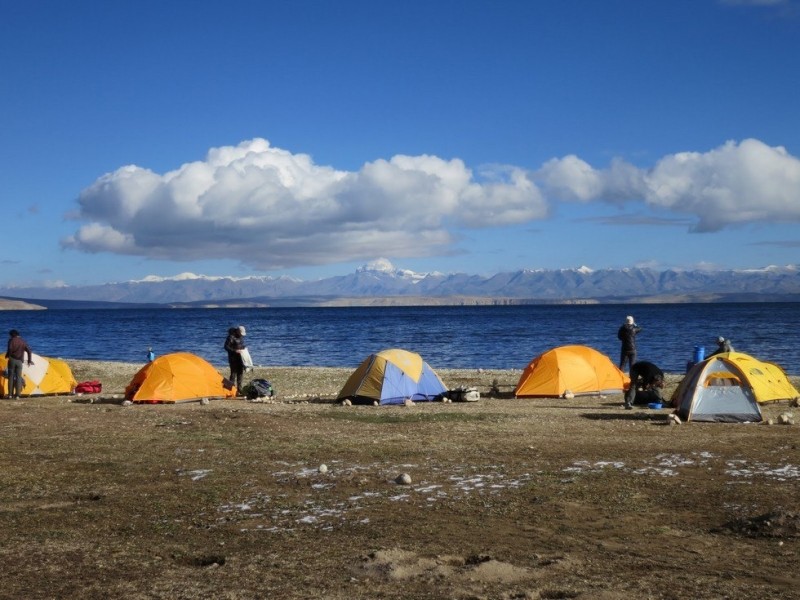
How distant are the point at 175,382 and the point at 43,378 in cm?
678

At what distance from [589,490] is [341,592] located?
550cm

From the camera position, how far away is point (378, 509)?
11.7 metres

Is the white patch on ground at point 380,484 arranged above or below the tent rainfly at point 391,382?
below

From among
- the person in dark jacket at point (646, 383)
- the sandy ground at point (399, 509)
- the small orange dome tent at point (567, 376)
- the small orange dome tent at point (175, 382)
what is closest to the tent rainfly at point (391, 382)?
the small orange dome tent at point (567, 376)

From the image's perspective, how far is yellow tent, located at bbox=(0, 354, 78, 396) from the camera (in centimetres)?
2934

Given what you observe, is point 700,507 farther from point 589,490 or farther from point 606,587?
point 606,587

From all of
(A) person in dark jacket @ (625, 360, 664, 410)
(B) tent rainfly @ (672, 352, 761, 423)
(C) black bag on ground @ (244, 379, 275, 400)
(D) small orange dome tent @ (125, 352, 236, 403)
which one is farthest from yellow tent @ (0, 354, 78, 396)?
(B) tent rainfly @ (672, 352, 761, 423)

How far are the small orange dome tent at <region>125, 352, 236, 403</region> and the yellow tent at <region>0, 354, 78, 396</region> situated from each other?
17.1 feet

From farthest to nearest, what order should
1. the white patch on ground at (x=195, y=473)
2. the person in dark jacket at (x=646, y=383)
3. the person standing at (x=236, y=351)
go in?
the person standing at (x=236, y=351)
the person in dark jacket at (x=646, y=383)
the white patch on ground at (x=195, y=473)

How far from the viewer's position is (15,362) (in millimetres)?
28344

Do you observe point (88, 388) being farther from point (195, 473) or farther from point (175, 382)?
point (195, 473)

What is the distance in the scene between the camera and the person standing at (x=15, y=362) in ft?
92.8

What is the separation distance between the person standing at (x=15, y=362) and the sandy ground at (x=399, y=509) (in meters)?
8.72

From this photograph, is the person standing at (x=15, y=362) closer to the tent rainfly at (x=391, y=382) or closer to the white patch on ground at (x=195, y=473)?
the tent rainfly at (x=391, y=382)
